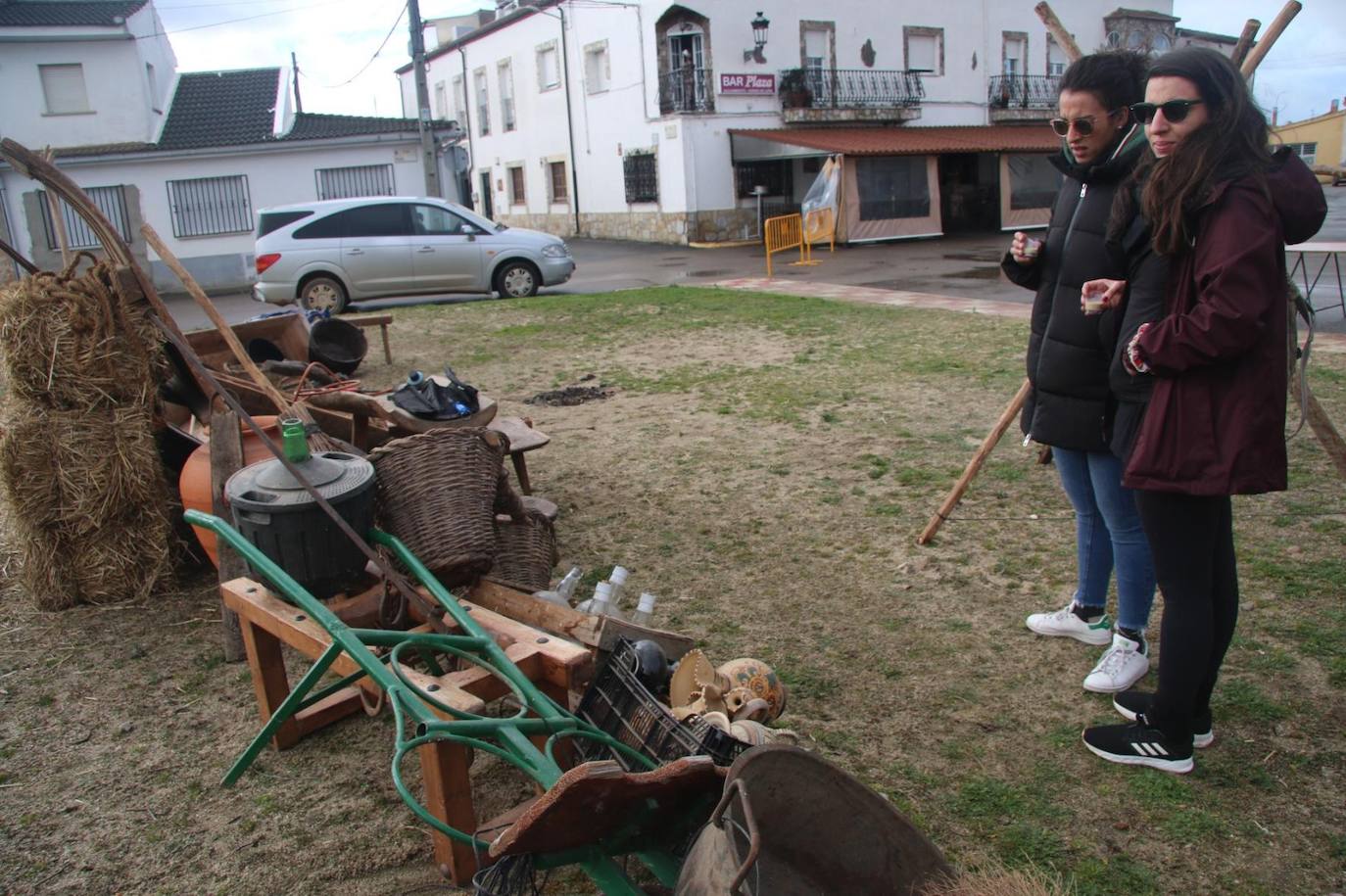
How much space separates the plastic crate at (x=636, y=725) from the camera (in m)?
2.17

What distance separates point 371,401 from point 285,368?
5.98 ft

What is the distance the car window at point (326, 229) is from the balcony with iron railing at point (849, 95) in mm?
16095

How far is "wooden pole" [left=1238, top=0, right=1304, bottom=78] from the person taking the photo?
373cm

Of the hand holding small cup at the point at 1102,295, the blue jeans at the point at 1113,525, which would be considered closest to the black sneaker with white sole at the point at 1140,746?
the blue jeans at the point at 1113,525

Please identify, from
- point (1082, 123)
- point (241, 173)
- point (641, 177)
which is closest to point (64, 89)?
point (241, 173)

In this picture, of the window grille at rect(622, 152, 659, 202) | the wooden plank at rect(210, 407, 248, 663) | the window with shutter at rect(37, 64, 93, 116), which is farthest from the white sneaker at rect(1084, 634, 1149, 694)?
the window with shutter at rect(37, 64, 93, 116)

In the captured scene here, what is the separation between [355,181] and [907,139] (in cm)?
1409

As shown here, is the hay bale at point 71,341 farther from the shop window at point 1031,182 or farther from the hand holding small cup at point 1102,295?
the shop window at point 1031,182

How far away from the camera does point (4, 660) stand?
3742 millimetres

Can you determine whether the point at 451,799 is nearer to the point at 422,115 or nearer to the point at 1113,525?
the point at 1113,525

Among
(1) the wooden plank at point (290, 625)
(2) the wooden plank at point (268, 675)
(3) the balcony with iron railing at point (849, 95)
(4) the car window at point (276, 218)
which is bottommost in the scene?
(2) the wooden plank at point (268, 675)

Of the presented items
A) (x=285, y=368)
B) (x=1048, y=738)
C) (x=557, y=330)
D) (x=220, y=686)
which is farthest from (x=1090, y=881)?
(x=557, y=330)

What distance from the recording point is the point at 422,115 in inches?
882

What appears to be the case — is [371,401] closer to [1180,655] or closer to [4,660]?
[4,660]
